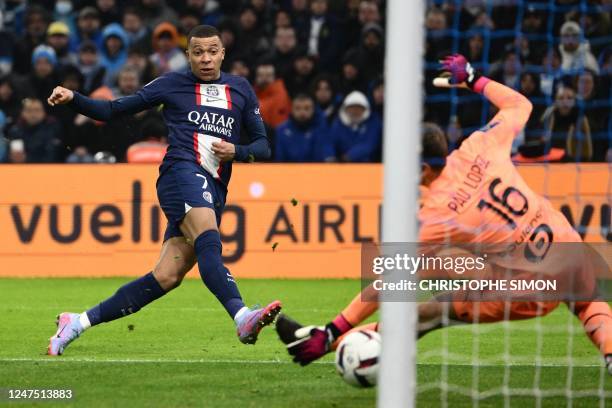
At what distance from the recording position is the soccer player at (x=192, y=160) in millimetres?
7777

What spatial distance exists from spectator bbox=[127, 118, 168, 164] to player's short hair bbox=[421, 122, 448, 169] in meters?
6.75

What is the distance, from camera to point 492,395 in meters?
6.74

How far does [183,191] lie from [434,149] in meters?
1.69

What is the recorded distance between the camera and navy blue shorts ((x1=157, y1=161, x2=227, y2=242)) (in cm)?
783

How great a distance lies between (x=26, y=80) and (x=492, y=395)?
9459 mm

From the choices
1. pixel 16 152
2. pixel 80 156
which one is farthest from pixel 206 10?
pixel 16 152

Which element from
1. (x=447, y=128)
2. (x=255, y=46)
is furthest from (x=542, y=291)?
(x=255, y=46)

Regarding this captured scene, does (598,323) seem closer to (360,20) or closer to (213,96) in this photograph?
(213,96)

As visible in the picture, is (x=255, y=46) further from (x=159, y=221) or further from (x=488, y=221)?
(x=488, y=221)

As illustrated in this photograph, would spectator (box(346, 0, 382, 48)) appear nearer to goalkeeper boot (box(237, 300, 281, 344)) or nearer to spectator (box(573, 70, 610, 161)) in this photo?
spectator (box(573, 70, 610, 161))

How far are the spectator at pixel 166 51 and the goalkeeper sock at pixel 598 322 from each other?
887 cm

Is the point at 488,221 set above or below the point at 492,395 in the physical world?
above

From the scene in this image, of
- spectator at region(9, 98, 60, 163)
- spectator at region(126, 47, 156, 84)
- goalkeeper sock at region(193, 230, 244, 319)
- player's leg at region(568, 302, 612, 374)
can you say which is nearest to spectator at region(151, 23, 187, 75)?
spectator at region(126, 47, 156, 84)

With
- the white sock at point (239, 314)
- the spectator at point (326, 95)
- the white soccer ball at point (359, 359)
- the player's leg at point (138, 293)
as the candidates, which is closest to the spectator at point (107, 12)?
the spectator at point (326, 95)
